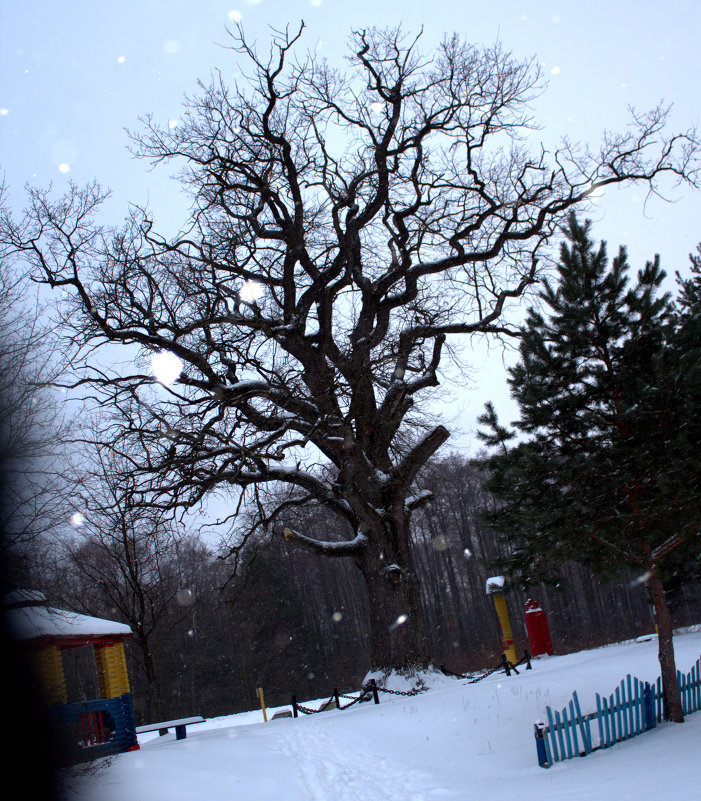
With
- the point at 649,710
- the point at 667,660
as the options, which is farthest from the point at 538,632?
the point at 667,660

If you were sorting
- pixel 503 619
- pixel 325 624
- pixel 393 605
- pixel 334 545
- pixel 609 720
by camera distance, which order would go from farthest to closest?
1. pixel 325 624
2. pixel 503 619
3. pixel 334 545
4. pixel 393 605
5. pixel 609 720

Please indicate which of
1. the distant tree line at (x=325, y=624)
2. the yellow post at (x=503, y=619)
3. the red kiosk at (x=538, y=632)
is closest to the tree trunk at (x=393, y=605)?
the yellow post at (x=503, y=619)

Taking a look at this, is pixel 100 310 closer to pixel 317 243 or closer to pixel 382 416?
pixel 317 243

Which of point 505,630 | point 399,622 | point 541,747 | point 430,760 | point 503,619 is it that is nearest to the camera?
point 541,747

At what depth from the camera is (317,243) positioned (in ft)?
51.4

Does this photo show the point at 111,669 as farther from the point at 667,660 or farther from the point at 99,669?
the point at 667,660

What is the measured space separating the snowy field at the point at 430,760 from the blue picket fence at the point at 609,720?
201 mm

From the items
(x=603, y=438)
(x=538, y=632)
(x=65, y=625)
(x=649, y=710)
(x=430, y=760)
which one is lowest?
(x=538, y=632)

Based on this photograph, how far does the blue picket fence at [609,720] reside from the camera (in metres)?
8.05

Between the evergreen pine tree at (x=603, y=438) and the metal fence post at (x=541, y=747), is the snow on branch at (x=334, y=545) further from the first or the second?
the metal fence post at (x=541, y=747)

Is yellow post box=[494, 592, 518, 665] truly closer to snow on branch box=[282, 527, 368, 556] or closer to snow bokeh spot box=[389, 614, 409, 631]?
snow bokeh spot box=[389, 614, 409, 631]

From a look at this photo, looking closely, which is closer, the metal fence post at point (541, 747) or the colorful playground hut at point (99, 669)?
the metal fence post at point (541, 747)

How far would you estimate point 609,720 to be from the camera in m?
8.48

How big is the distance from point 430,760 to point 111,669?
928 centimetres
